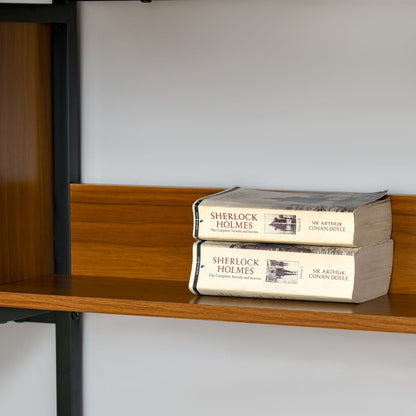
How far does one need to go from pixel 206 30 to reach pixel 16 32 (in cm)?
30

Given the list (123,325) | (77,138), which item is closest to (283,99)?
(77,138)

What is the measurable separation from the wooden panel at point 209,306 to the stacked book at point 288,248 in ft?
0.06

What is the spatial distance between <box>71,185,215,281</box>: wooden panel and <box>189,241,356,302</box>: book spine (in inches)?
7.7

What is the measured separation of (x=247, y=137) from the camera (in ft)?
3.90

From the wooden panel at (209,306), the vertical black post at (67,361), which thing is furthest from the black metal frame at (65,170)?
the wooden panel at (209,306)

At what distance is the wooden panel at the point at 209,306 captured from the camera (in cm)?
88

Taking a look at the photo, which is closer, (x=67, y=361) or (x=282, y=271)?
(x=282, y=271)

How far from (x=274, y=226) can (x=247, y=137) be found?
27 centimetres

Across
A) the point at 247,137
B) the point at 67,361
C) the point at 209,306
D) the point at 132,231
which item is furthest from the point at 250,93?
the point at 67,361

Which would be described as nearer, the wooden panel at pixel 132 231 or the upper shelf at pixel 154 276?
the upper shelf at pixel 154 276

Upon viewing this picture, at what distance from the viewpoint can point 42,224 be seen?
1.20m

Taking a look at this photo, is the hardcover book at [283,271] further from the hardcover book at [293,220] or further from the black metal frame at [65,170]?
the black metal frame at [65,170]

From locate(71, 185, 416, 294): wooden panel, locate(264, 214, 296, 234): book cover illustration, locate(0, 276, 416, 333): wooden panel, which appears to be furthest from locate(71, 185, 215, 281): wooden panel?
locate(264, 214, 296, 234): book cover illustration

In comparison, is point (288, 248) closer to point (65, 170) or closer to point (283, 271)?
point (283, 271)
